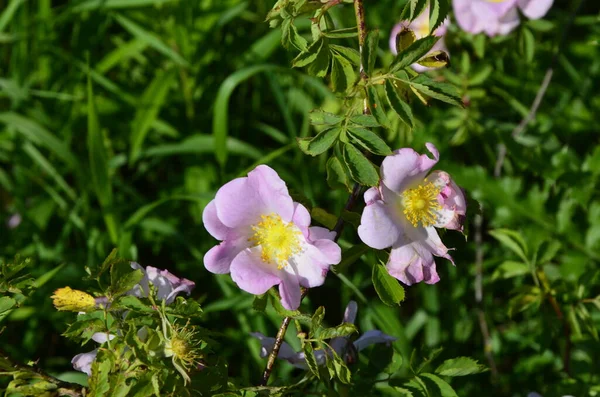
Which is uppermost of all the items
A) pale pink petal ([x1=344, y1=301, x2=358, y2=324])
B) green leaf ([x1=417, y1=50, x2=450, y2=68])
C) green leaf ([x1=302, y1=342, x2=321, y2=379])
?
green leaf ([x1=417, y1=50, x2=450, y2=68])

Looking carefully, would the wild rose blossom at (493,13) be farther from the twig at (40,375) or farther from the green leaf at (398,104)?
the twig at (40,375)

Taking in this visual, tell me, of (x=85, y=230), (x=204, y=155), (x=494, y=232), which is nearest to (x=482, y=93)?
(x=494, y=232)

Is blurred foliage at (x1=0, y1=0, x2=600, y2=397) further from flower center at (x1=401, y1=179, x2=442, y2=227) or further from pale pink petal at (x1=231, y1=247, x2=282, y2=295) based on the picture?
pale pink petal at (x1=231, y1=247, x2=282, y2=295)

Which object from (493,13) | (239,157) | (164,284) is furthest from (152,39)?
(164,284)

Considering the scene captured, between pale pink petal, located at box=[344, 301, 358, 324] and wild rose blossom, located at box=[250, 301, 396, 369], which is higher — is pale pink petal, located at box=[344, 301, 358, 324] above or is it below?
above

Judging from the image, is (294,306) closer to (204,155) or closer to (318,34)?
(318,34)

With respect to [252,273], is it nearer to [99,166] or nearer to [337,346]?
[337,346]

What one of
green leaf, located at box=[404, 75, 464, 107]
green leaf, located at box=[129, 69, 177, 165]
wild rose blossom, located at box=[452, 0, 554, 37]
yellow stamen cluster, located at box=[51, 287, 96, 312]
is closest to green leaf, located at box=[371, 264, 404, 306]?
green leaf, located at box=[404, 75, 464, 107]

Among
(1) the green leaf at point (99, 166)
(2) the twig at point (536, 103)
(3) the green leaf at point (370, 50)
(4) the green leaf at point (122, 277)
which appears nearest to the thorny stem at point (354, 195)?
(3) the green leaf at point (370, 50)

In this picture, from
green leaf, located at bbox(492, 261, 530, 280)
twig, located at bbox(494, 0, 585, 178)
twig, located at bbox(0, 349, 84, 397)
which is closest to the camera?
twig, located at bbox(0, 349, 84, 397)
